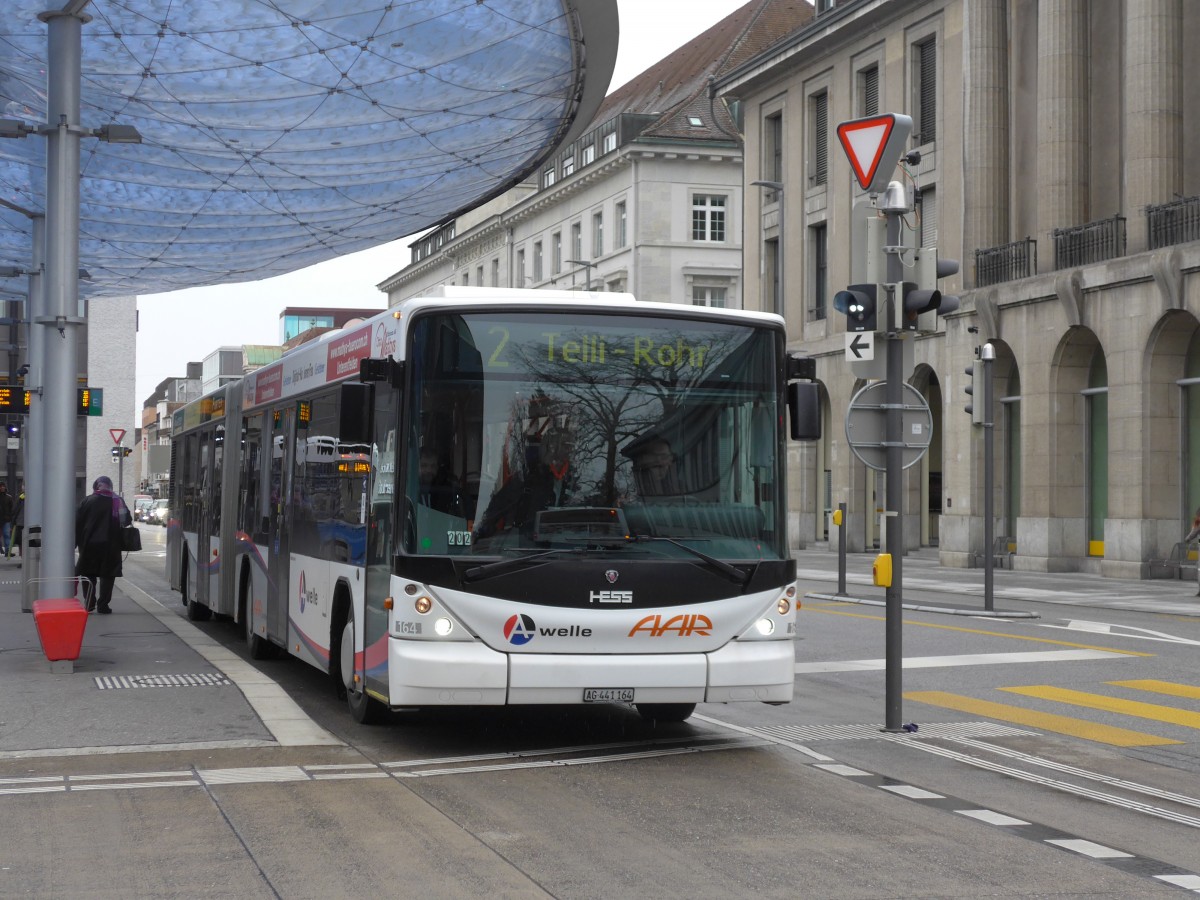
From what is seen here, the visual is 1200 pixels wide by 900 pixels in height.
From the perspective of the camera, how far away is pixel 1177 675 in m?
15.5

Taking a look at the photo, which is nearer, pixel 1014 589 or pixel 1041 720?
pixel 1041 720

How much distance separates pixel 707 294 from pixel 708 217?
133 inches

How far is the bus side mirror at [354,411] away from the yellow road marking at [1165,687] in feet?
25.3

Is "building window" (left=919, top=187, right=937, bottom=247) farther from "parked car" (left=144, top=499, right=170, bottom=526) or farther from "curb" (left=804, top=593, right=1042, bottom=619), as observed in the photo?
"parked car" (left=144, top=499, right=170, bottom=526)

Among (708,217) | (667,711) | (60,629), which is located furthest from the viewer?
(708,217)

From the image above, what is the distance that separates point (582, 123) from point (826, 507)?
2522 cm

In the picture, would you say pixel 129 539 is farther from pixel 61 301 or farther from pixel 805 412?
pixel 805 412

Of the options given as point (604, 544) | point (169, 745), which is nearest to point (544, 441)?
point (604, 544)

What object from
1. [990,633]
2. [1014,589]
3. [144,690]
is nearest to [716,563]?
[144,690]

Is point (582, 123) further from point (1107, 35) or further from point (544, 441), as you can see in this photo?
point (544, 441)

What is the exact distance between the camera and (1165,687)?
14414 mm

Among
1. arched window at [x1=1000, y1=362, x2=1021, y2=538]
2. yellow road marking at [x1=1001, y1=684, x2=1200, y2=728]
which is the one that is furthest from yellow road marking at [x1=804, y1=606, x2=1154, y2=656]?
arched window at [x1=1000, y1=362, x2=1021, y2=538]

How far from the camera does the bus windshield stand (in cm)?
973

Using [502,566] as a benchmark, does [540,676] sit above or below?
below
